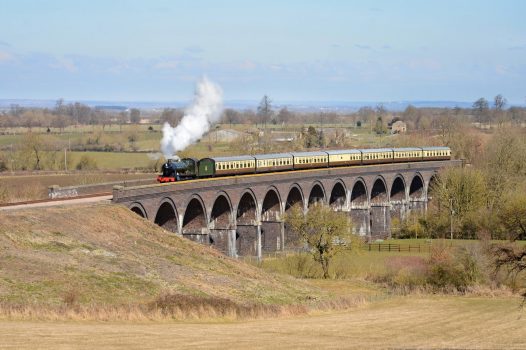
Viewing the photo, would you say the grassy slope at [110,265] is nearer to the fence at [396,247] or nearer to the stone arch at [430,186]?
the fence at [396,247]

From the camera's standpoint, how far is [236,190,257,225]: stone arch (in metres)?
66.4

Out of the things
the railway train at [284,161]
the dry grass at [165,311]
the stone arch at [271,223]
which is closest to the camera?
the dry grass at [165,311]

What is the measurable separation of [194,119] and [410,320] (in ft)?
96.9

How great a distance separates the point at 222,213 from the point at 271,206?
27.2 ft

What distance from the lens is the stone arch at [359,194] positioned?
83125mm

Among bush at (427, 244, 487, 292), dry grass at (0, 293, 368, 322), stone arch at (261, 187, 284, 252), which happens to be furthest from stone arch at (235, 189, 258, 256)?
dry grass at (0, 293, 368, 322)

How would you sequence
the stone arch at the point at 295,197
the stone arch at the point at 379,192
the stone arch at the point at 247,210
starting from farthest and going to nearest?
the stone arch at the point at 379,192 < the stone arch at the point at 295,197 < the stone arch at the point at 247,210

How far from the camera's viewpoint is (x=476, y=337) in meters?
29.6

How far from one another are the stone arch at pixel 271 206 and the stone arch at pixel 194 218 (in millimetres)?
10191

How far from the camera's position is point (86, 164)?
115812mm

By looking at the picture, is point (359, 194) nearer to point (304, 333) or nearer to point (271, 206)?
point (271, 206)

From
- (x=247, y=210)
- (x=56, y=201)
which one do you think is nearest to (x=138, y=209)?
(x=56, y=201)

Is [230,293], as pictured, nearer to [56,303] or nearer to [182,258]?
[182,258]

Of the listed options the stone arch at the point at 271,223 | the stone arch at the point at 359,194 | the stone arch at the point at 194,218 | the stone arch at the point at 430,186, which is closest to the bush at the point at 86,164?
the stone arch at the point at 430,186
